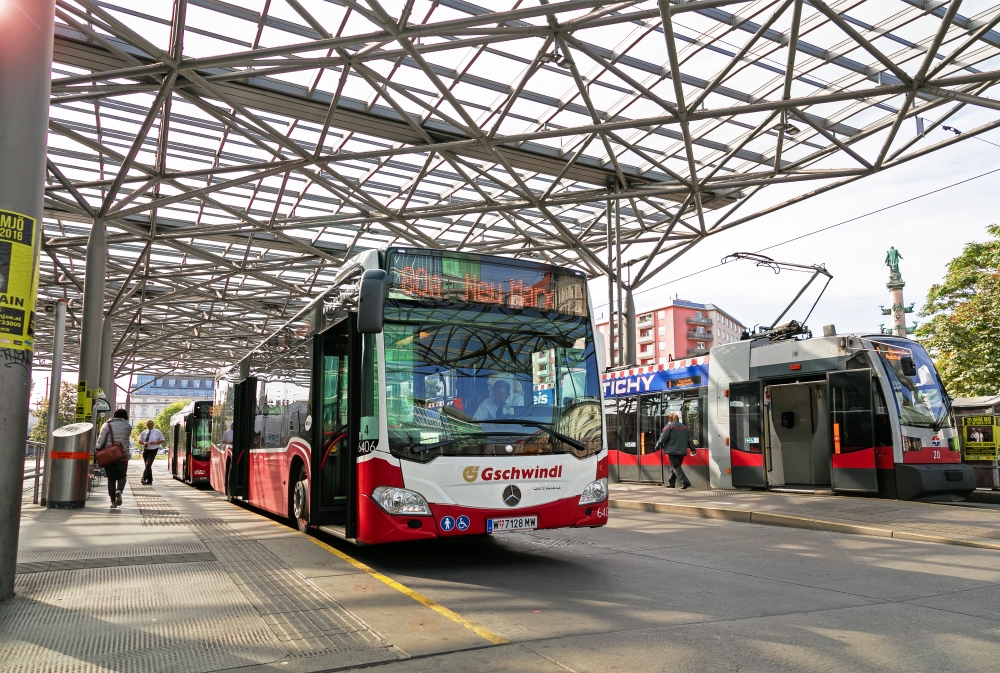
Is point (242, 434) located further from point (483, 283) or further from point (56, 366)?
point (483, 283)

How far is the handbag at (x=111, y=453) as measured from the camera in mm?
13781

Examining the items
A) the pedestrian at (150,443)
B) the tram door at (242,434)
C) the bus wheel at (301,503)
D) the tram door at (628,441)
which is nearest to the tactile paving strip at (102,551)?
the bus wheel at (301,503)

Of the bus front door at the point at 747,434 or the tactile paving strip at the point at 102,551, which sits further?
the bus front door at the point at 747,434

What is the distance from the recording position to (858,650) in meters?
4.63

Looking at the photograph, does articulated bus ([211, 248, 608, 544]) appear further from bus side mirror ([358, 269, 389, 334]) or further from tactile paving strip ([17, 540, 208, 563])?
tactile paving strip ([17, 540, 208, 563])

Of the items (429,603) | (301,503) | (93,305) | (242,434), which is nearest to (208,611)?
(429,603)

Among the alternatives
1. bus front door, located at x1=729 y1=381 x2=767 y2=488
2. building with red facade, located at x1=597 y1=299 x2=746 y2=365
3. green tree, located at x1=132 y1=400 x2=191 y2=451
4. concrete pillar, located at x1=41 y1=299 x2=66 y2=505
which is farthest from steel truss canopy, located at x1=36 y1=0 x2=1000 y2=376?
building with red facade, located at x1=597 y1=299 x2=746 y2=365

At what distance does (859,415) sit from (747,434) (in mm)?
2680

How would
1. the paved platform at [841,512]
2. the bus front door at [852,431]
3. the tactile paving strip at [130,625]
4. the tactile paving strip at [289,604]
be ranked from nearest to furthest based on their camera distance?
1. the tactile paving strip at [130,625]
2. the tactile paving strip at [289,604]
3. the paved platform at [841,512]
4. the bus front door at [852,431]

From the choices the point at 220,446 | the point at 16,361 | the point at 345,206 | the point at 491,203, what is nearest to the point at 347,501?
the point at 16,361

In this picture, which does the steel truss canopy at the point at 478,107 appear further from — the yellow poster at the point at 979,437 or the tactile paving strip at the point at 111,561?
the tactile paving strip at the point at 111,561

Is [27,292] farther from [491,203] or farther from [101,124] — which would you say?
[491,203]

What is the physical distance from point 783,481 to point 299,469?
11185 mm

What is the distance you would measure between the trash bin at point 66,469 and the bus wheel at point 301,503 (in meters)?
5.52
